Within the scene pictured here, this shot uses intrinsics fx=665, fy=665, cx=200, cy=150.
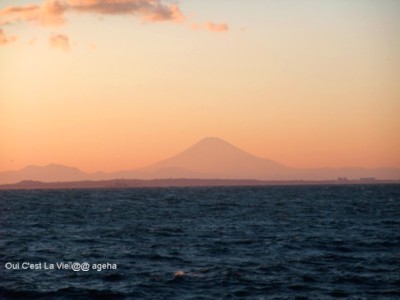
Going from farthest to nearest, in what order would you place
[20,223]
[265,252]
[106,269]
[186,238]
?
[20,223]
[186,238]
[265,252]
[106,269]

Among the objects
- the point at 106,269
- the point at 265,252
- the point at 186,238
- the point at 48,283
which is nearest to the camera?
the point at 48,283

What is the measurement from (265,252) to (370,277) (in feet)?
37.5

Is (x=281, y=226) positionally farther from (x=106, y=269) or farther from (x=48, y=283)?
(x=48, y=283)

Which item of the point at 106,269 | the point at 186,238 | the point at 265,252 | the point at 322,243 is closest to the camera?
the point at 106,269

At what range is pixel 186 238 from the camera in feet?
194

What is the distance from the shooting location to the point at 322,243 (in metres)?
54.6

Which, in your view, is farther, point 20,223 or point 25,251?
point 20,223

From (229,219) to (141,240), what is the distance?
1061 inches

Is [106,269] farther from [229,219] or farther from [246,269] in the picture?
[229,219]

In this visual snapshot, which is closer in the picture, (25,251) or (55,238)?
(25,251)

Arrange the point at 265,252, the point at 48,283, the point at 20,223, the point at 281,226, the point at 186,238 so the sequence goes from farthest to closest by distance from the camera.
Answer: the point at 20,223
the point at 281,226
the point at 186,238
the point at 265,252
the point at 48,283

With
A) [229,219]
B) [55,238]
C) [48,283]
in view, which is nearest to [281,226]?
[229,219]

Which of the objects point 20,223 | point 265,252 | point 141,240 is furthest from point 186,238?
point 20,223

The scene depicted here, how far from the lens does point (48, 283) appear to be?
36.9 m
